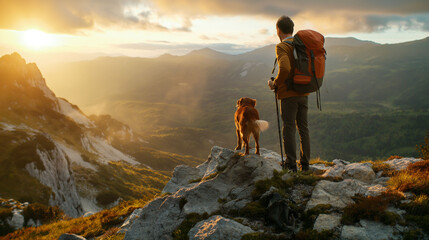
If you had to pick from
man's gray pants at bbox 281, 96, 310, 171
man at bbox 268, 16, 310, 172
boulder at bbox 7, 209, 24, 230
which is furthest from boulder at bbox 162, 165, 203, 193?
boulder at bbox 7, 209, 24, 230

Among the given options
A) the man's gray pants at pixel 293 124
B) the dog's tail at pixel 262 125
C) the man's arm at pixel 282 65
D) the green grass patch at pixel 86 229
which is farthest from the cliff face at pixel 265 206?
the man's arm at pixel 282 65

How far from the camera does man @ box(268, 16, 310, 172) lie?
8.47 metres

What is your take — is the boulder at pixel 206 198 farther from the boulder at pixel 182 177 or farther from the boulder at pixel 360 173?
the boulder at pixel 182 177

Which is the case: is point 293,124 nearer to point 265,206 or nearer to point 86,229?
point 265,206

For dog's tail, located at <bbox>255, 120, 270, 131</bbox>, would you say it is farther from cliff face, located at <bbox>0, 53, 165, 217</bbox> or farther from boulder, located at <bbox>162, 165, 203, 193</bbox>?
cliff face, located at <bbox>0, 53, 165, 217</bbox>

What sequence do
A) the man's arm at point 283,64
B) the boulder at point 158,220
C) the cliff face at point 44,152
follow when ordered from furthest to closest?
1. the cliff face at point 44,152
2. the man's arm at point 283,64
3. the boulder at point 158,220

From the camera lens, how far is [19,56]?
109688 mm

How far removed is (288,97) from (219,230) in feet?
17.0

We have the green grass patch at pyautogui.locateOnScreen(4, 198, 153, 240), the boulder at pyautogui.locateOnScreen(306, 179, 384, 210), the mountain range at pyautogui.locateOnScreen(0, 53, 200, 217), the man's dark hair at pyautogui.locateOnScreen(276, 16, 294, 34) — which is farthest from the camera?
the mountain range at pyautogui.locateOnScreen(0, 53, 200, 217)

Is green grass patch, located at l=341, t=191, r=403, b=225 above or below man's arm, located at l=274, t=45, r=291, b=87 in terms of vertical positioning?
below

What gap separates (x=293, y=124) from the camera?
367 inches

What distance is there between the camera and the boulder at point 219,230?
642 centimetres

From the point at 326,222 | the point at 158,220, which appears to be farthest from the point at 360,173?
the point at 158,220

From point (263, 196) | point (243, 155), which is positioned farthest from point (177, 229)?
point (243, 155)
